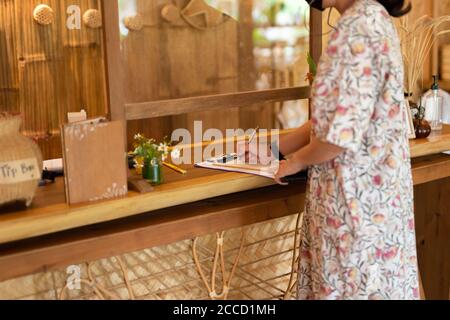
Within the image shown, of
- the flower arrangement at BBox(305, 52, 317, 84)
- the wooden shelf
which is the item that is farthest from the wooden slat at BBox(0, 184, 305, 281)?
the wooden shelf

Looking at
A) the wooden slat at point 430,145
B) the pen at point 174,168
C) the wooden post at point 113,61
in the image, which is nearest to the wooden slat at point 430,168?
the wooden slat at point 430,145

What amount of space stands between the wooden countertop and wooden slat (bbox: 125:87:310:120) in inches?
8.0

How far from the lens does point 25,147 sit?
1749 millimetres

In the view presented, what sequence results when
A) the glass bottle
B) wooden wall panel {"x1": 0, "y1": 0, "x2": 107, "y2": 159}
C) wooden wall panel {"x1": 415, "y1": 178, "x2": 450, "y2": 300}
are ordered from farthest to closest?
wooden wall panel {"x1": 0, "y1": 0, "x2": 107, "y2": 159}, wooden wall panel {"x1": 415, "y1": 178, "x2": 450, "y2": 300}, the glass bottle

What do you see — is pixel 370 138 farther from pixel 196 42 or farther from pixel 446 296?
pixel 446 296

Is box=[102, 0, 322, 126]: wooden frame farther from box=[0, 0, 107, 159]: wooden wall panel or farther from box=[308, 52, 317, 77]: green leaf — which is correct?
box=[0, 0, 107, 159]: wooden wall panel

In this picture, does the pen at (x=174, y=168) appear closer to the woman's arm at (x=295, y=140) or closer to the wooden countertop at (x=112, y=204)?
the wooden countertop at (x=112, y=204)

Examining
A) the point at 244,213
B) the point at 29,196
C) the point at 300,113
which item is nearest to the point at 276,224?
the point at 244,213

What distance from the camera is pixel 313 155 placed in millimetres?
1795

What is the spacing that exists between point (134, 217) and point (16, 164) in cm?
38

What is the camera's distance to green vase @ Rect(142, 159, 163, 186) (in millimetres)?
1946

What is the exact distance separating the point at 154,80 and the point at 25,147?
1.61ft

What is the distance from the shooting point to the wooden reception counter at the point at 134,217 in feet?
5.50
